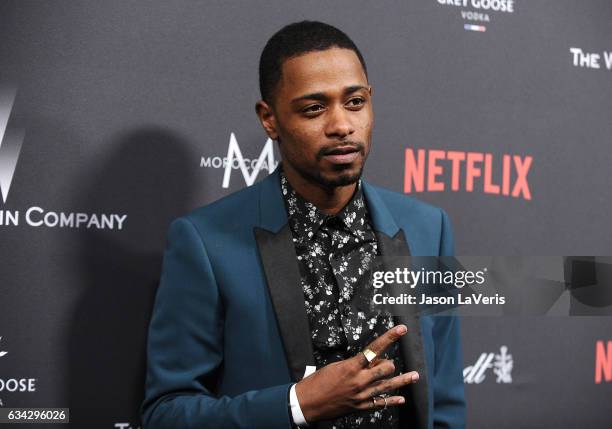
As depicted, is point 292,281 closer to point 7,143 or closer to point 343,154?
point 343,154

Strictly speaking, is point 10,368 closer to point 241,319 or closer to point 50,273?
point 50,273

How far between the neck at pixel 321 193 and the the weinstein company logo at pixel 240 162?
1.54 feet

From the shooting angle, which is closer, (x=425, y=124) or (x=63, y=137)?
(x=63, y=137)

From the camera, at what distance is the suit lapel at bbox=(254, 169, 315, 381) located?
1.47m

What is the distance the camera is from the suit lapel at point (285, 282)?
4.82 feet

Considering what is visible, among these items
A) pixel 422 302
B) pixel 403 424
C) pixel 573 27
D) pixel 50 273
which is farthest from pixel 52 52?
pixel 573 27

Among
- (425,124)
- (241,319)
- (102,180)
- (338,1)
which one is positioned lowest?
(241,319)

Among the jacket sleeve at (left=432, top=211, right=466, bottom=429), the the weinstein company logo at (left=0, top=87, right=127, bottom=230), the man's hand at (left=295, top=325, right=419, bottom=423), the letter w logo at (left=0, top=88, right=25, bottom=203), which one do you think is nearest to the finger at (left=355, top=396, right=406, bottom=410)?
the man's hand at (left=295, top=325, right=419, bottom=423)

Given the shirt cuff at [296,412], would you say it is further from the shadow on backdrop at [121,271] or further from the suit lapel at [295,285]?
the shadow on backdrop at [121,271]

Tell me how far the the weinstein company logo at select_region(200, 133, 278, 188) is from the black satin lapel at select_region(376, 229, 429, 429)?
0.57 meters

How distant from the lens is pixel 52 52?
74.7 inches

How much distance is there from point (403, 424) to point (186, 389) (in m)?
0.42

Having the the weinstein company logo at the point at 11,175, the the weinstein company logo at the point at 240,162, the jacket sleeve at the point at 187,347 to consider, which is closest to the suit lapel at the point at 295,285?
the jacket sleeve at the point at 187,347

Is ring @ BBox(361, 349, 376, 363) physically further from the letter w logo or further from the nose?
the letter w logo
